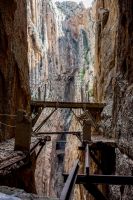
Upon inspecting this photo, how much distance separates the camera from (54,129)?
51.2 metres

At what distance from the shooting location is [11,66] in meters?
17.8

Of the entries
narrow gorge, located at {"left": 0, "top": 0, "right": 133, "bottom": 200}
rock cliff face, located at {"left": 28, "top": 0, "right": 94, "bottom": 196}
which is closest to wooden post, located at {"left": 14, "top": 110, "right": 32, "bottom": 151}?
narrow gorge, located at {"left": 0, "top": 0, "right": 133, "bottom": 200}

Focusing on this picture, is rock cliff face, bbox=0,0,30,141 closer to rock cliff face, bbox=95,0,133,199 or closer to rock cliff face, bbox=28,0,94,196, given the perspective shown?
rock cliff face, bbox=95,0,133,199

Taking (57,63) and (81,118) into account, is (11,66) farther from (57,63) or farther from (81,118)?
(57,63)

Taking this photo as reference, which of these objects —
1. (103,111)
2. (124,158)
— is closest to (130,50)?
(124,158)

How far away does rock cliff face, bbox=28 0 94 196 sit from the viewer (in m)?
45.1

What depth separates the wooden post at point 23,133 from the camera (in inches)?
469

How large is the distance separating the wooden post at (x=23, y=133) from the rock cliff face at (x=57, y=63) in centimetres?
2293

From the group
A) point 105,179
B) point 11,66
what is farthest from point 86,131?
point 105,179

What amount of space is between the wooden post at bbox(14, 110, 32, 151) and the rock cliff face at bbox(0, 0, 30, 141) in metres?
3.85

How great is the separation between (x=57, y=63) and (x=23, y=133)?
192 feet

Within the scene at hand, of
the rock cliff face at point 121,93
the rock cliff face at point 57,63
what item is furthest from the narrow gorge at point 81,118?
the rock cliff face at point 57,63

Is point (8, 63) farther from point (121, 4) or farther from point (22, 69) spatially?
point (121, 4)

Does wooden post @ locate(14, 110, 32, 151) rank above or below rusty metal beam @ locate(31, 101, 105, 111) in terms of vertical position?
below
